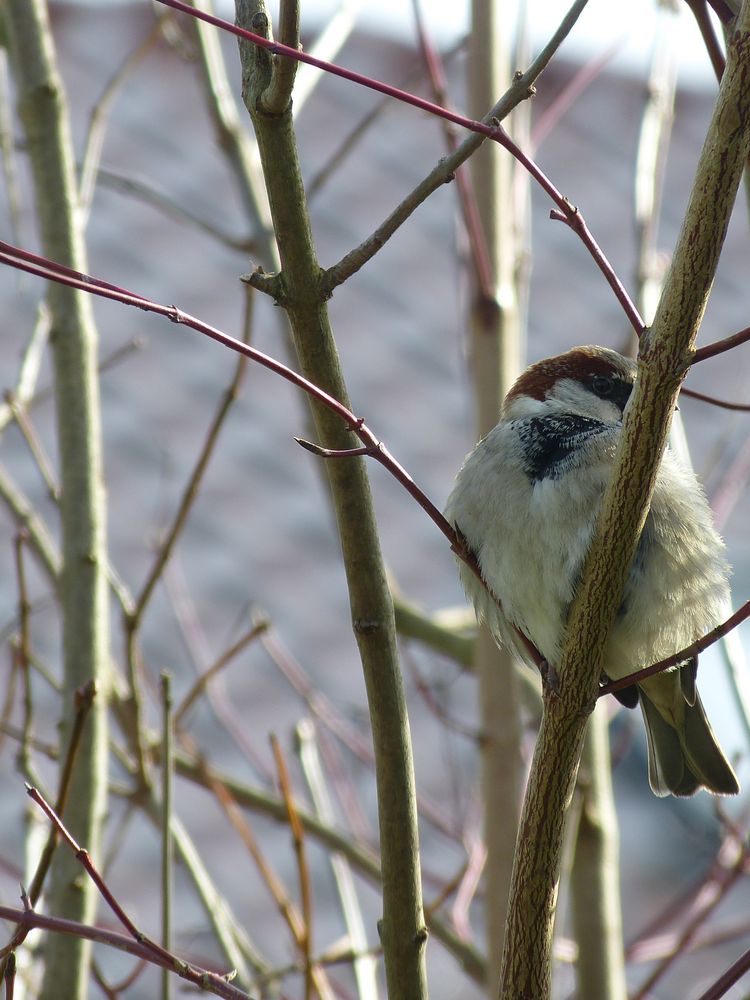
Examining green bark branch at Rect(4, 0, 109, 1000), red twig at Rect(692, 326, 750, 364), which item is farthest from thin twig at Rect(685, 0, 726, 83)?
green bark branch at Rect(4, 0, 109, 1000)

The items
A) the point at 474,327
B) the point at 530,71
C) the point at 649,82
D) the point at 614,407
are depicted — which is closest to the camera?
the point at 530,71

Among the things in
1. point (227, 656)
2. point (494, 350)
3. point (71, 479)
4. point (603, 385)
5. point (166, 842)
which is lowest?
point (166, 842)

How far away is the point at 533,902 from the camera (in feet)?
4.42

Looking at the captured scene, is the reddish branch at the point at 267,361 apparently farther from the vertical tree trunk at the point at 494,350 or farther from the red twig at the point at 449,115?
the vertical tree trunk at the point at 494,350

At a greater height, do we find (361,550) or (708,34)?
(708,34)

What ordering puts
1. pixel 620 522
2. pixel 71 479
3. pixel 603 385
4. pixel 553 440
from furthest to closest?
pixel 603 385, pixel 553 440, pixel 71 479, pixel 620 522

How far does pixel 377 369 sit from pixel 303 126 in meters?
1.58

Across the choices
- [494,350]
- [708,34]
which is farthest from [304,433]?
[708,34]

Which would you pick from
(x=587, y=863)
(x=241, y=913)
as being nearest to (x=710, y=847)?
(x=241, y=913)

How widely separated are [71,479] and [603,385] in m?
0.96

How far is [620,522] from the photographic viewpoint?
1261 millimetres

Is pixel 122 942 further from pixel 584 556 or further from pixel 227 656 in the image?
pixel 584 556

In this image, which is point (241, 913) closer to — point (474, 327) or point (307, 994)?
point (474, 327)

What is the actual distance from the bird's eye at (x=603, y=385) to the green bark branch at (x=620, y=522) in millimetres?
930
